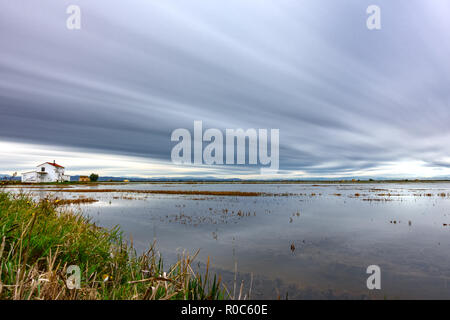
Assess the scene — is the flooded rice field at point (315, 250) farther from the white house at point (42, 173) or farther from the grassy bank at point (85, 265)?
the white house at point (42, 173)

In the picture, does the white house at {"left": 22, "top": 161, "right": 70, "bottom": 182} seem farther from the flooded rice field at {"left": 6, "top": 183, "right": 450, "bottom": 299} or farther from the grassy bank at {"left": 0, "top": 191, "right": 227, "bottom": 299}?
the grassy bank at {"left": 0, "top": 191, "right": 227, "bottom": 299}

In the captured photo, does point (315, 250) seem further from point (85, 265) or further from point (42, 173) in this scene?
point (42, 173)

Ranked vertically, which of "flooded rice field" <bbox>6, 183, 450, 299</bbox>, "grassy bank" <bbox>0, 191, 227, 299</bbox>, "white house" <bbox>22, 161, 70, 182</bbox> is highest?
"white house" <bbox>22, 161, 70, 182</bbox>

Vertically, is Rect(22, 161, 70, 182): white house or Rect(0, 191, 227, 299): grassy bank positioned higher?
Rect(22, 161, 70, 182): white house

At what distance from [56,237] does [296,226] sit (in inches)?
666

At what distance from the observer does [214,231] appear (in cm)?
1798

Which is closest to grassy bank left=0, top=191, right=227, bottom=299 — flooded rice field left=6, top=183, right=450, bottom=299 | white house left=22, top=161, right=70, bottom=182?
flooded rice field left=6, top=183, right=450, bottom=299


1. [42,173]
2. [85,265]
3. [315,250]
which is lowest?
[315,250]

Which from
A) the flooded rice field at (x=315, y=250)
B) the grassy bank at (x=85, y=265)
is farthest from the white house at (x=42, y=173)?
the grassy bank at (x=85, y=265)

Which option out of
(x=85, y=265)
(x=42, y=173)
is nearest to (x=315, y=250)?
(x=85, y=265)

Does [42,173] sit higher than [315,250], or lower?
higher
